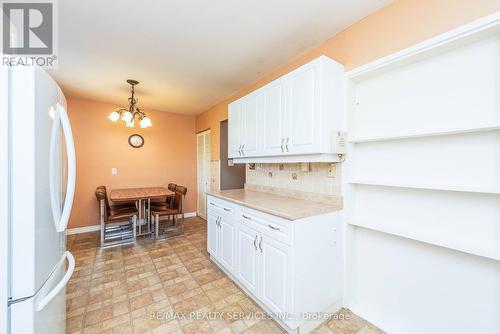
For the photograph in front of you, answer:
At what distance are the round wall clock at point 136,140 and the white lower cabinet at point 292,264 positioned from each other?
341 cm

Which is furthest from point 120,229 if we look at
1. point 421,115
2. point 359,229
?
point 421,115

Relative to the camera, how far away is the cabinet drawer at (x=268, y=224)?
1567 millimetres

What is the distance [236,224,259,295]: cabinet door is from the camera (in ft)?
6.28

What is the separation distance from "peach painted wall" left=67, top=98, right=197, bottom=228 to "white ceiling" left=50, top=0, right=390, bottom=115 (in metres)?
1.04

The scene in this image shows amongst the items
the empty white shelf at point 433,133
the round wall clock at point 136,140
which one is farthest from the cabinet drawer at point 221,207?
the round wall clock at point 136,140

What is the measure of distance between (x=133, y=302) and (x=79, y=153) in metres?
3.29

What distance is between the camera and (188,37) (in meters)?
2.00

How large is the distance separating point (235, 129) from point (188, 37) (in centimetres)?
120

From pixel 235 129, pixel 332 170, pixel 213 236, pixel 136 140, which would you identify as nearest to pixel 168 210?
pixel 213 236

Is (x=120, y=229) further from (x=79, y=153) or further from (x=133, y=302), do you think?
(x=133, y=302)

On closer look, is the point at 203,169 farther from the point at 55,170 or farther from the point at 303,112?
the point at 55,170

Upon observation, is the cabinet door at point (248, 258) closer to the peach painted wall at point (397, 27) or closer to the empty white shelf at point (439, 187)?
the empty white shelf at point (439, 187)

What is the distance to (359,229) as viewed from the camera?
6.12ft

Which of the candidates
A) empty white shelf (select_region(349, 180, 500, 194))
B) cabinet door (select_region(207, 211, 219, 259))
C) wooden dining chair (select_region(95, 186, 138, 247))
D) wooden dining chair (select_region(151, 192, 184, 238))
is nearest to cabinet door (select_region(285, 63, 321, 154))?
empty white shelf (select_region(349, 180, 500, 194))
